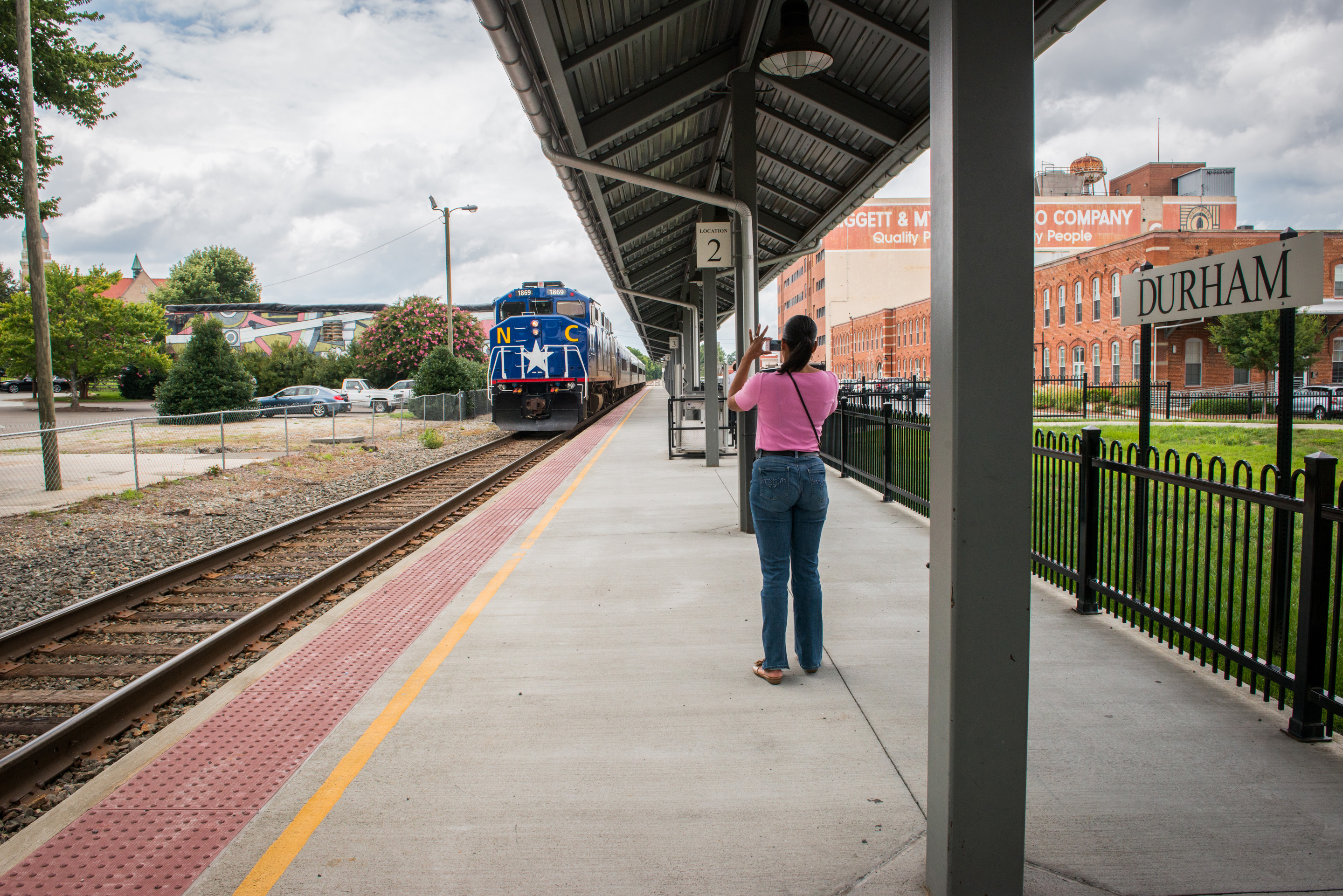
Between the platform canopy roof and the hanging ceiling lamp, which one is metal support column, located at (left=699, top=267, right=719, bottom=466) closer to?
the platform canopy roof

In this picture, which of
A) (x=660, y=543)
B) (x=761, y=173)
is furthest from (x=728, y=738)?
(x=761, y=173)

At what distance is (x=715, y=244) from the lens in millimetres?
10312

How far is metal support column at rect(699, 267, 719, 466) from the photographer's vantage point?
1333 cm

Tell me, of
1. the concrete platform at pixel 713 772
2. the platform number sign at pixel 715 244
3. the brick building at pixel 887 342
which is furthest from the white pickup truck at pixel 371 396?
the concrete platform at pixel 713 772

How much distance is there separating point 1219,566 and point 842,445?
8.47 m

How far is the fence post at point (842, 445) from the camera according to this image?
12.4 meters

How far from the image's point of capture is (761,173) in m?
12.3

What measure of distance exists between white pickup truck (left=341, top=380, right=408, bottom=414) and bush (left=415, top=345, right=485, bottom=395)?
580 cm

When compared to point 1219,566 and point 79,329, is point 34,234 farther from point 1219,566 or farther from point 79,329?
point 79,329

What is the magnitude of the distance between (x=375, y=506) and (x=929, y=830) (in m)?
10.6

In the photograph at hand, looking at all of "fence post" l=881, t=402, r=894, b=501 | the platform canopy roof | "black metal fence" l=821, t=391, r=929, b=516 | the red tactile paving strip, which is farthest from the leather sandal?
"fence post" l=881, t=402, r=894, b=501

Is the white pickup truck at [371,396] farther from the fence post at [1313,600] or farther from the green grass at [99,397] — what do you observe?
the fence post at [1313,600]

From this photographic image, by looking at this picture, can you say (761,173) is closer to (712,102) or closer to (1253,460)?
(712,102)

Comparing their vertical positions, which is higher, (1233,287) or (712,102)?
(712,102)
